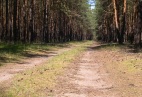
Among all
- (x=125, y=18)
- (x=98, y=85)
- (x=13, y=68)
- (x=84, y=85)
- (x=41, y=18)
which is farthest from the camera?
(x=41, y=18)

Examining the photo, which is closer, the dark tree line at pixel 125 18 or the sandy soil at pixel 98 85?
the sandy soil at pixel 98 85

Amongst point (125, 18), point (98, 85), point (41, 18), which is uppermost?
point (41, 18)

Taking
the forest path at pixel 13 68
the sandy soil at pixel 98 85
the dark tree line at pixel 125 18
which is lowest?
the sandy soil at pixel 98 85

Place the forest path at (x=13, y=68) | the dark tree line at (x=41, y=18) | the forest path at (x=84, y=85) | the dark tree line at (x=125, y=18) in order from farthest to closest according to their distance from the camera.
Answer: the dark tree line at (x=41, y=18)
the dark tree line at (x=125, y=18)
the forest path at (x=13, y=68)
the forest path at (x=84, y=85)

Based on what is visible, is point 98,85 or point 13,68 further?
point 13,68

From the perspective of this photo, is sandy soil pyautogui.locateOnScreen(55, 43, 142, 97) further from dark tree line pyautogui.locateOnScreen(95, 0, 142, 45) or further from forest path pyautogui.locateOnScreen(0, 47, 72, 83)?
dark tree line pyautogui.locateOnScreen(95, 0, 142, 45)

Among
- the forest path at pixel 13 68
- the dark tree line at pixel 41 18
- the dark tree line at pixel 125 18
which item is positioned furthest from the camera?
the dark tree line at pixel 41 18

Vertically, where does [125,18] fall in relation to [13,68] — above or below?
above

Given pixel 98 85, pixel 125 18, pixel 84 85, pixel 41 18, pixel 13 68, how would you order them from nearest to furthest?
pixel 84 85, pixel 98 85, pixel 13 68, pixel 125 18, pixel 41 18

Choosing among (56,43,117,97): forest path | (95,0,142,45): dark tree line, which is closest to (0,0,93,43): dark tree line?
(95,0,142,45): dark tree line

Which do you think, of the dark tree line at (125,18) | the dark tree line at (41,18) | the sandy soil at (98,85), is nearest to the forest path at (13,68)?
the sandy soil at (98,85)

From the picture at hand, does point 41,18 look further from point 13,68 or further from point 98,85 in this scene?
point 98,85


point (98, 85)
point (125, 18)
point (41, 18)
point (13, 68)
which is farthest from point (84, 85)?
point (41, 18)

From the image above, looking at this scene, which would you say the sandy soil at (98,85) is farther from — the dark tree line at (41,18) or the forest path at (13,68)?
the dark tree line at (41,18)
